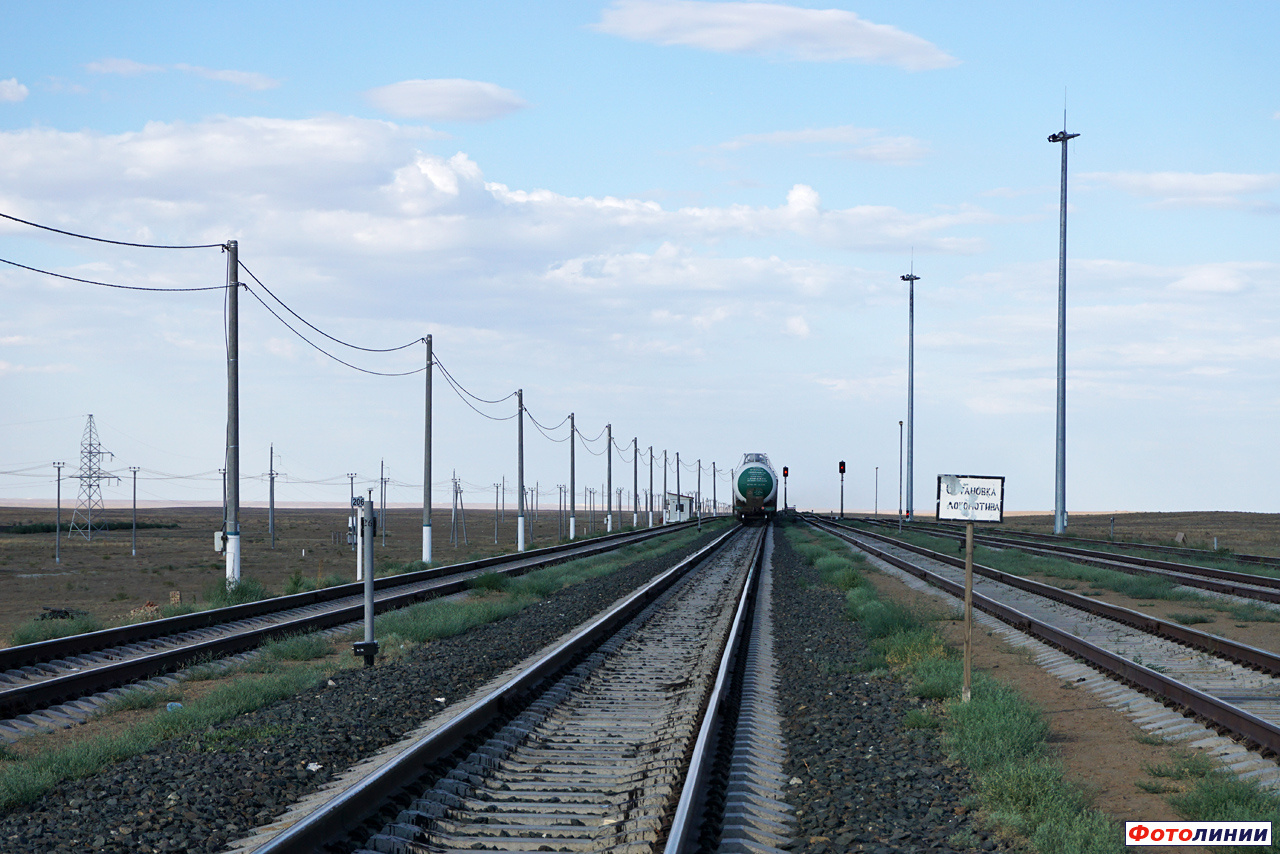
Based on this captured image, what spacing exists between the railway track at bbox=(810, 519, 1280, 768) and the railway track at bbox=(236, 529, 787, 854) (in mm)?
4296

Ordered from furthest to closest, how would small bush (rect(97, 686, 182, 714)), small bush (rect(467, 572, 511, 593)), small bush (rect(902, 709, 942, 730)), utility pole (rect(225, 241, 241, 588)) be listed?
small bush (rect(467, 572, 511, 593)) → utility pole (rect(225, 241, 241, 588)) → small bush (rect(97, 686, 182, 714)) → small bush (rect(902, 709, 942, 730))

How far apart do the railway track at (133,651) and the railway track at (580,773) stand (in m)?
4.61

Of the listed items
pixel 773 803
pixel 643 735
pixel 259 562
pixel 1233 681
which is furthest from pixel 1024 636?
pixel 259 562

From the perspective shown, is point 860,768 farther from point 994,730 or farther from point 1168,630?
point 1168,630

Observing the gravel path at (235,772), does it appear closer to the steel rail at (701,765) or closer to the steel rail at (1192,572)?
the steel rail at (701,765)

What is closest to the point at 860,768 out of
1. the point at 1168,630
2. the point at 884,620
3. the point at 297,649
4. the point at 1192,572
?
the point at 884,620

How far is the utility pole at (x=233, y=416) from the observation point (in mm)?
24547

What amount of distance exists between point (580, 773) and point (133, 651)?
32.4 feet

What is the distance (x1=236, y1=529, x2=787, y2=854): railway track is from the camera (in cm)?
679

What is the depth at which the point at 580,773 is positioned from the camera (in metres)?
8.64

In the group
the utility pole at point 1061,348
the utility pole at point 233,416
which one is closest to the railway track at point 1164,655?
the utility pole at point 233,416

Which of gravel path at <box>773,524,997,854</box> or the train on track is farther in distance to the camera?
the train on track

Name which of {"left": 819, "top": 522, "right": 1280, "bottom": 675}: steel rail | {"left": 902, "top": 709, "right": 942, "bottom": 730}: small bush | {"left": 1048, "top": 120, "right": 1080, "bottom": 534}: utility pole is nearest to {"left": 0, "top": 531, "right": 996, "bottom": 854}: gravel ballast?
{"left": 902, "top": 709, "right": 942, "bottom": 730}: small bush

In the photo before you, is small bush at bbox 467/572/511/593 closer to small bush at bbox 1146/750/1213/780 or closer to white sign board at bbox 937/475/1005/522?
white sign board at bbox 937/475/1005/522
